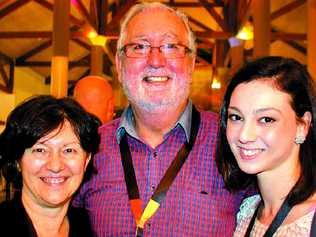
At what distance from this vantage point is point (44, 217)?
84.7 inches

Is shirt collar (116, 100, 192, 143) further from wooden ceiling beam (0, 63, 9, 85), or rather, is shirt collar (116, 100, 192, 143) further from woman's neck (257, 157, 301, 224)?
wooden ceiling beam (0, 63, 9, 85)

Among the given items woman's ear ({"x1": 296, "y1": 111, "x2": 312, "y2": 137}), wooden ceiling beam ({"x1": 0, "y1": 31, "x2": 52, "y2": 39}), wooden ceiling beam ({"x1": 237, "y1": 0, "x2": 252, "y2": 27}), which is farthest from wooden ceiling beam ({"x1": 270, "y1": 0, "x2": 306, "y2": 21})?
woman's ear ({"x1": 296, "y1": 111, "x2": 312, "y2": 137})

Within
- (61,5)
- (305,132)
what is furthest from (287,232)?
(61,5)

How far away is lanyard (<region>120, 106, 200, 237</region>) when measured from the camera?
7.40ft

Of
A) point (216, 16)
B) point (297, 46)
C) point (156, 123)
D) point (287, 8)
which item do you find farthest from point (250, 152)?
point (297, 46)

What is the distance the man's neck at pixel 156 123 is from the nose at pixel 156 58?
221mm

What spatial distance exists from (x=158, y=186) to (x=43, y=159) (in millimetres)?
544

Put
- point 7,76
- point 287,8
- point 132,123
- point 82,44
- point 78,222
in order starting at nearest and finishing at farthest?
1. point 78,222
2. point 132,123
3. point 287,8
4. point 82,44
5. point 7,76

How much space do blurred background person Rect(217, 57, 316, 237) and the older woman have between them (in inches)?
26.7

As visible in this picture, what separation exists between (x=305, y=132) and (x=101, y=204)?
105 cm

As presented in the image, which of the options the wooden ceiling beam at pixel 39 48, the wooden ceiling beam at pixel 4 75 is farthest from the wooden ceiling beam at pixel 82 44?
the wooden ceiling beam at pixel 4 75

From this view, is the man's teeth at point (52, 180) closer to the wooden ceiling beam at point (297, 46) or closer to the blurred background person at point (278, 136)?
the blurred background person at point (278, 136)

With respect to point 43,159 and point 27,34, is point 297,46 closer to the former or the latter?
point 27,34

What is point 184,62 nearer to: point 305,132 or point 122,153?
point 122,153
